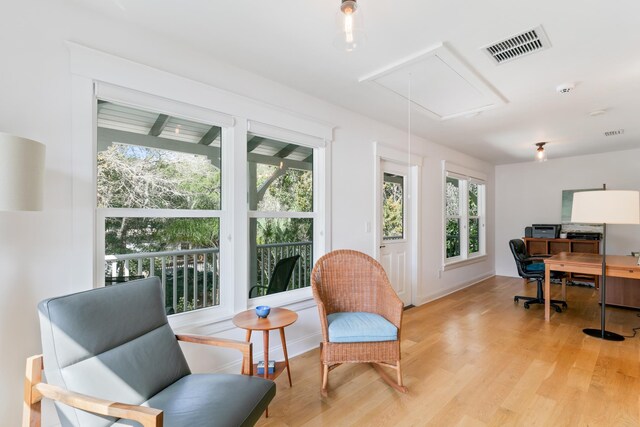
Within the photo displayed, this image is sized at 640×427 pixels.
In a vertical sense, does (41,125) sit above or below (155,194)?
above

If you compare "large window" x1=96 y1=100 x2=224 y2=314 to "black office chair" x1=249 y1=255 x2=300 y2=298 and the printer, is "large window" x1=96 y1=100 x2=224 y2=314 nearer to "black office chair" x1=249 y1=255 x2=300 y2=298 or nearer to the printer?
"black office chair" x1=249 y1=255 x2=300 y2=298

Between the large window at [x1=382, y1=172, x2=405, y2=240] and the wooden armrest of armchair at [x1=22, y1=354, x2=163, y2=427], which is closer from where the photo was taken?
the wooden armrest of armchair at [x1=22, y1=354, x2=163, y2=427]

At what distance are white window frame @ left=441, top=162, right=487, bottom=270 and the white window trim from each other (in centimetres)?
269

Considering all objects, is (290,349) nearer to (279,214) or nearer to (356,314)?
(356,314)

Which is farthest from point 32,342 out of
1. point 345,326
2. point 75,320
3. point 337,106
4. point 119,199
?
point 337,106

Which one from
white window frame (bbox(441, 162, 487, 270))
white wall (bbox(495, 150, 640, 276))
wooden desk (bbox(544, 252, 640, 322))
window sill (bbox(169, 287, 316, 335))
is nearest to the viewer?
window sill (bbox(169, 287, 316, 335))

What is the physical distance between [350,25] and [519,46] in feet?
4.90

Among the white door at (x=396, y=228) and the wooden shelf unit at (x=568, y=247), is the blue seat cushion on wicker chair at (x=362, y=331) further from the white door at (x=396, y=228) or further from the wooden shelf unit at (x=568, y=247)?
the wooden shelf unit at (x=568, y=247)

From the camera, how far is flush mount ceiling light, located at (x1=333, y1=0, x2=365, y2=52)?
134cm

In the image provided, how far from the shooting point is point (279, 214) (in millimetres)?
2811

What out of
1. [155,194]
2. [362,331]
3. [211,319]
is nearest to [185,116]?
[155,194]

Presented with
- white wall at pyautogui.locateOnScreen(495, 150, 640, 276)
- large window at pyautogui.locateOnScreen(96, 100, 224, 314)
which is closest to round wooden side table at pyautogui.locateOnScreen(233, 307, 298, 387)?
large window at pyautogui.locateOnScreen(96, 100, 224, 314)

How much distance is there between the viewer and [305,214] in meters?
3.01

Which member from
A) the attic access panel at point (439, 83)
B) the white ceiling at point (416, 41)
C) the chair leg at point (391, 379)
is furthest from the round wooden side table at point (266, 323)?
the attic access panel at point (439, 83)
